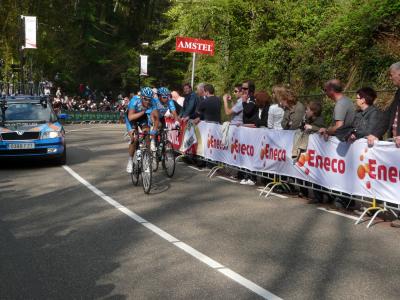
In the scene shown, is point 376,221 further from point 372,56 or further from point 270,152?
point 372,56

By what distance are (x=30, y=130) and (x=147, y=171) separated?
4967 mm

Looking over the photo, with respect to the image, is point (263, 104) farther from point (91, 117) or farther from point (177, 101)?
point (91, 117)

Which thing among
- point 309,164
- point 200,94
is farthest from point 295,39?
point 309,164

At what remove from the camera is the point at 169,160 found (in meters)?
14.1

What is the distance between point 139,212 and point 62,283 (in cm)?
386

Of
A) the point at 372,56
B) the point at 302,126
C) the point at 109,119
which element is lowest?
the point at 109,119

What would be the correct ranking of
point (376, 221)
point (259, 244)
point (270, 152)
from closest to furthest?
point (259, 244) < point (376, 221) < point (270, 152)

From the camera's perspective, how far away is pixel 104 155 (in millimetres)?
19438

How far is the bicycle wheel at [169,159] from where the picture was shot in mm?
14047

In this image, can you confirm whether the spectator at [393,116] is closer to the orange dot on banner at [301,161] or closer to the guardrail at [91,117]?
the orange dot on banner at [301,161]

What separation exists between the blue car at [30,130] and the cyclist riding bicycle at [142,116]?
11.3 ft

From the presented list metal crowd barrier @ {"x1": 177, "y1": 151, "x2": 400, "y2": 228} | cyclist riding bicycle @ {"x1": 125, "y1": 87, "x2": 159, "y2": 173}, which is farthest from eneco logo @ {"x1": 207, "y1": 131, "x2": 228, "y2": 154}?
cyclist riding bicycle @ {"x1": 125, "y1": 87, "x2": 159, "y2": 173}

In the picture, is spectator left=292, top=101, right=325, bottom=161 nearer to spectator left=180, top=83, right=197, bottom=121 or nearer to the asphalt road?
the asphalt road

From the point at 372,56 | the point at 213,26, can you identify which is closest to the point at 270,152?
the point at 372,56
